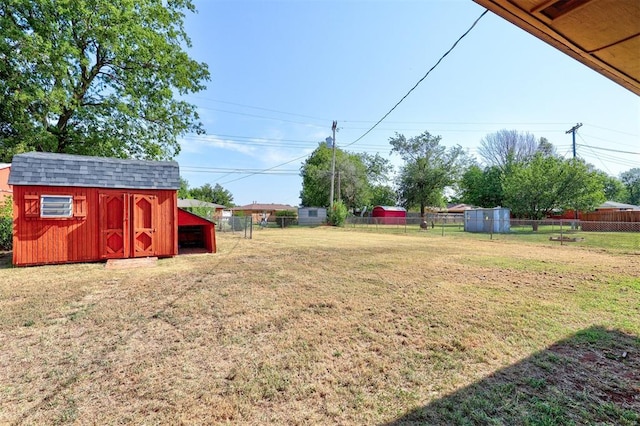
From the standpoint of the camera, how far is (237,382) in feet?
8.29

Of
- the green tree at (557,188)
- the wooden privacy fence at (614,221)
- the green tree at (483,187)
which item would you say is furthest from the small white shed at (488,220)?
the green tree at (483,187)

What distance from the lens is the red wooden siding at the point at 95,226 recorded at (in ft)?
23.9

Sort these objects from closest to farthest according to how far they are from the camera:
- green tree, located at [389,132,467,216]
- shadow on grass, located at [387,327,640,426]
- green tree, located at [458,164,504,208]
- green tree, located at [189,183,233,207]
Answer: shadow on grass, located at [387,327,640,426] < green tree, located at [389,132,467,216] < green tree, located at [458,164,504,208] < green tree, located at [189,183,233,207]

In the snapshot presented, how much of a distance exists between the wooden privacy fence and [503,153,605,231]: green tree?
209 cm

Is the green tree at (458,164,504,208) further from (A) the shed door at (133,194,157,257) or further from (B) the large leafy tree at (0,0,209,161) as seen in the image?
(A) the shed door at (133,194,157,257)

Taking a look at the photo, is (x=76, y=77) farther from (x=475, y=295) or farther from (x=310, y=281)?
(x=475, y=295)

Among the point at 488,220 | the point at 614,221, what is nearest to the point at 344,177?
the point at 488,220

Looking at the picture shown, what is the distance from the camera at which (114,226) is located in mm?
8266

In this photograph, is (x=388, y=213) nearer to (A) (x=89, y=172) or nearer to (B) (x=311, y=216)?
(B) (x=311, y=216)

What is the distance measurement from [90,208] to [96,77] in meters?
8.72

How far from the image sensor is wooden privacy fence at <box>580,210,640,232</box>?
19513mm

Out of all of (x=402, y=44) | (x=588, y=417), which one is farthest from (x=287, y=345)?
(x=402, y=44)

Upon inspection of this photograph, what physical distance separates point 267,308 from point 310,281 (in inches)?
69.0

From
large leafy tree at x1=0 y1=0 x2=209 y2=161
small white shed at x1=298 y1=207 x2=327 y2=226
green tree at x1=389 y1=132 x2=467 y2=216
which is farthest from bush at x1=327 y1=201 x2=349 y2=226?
large leafy tree at x1=0 y1=0 x2=209 y2=161
